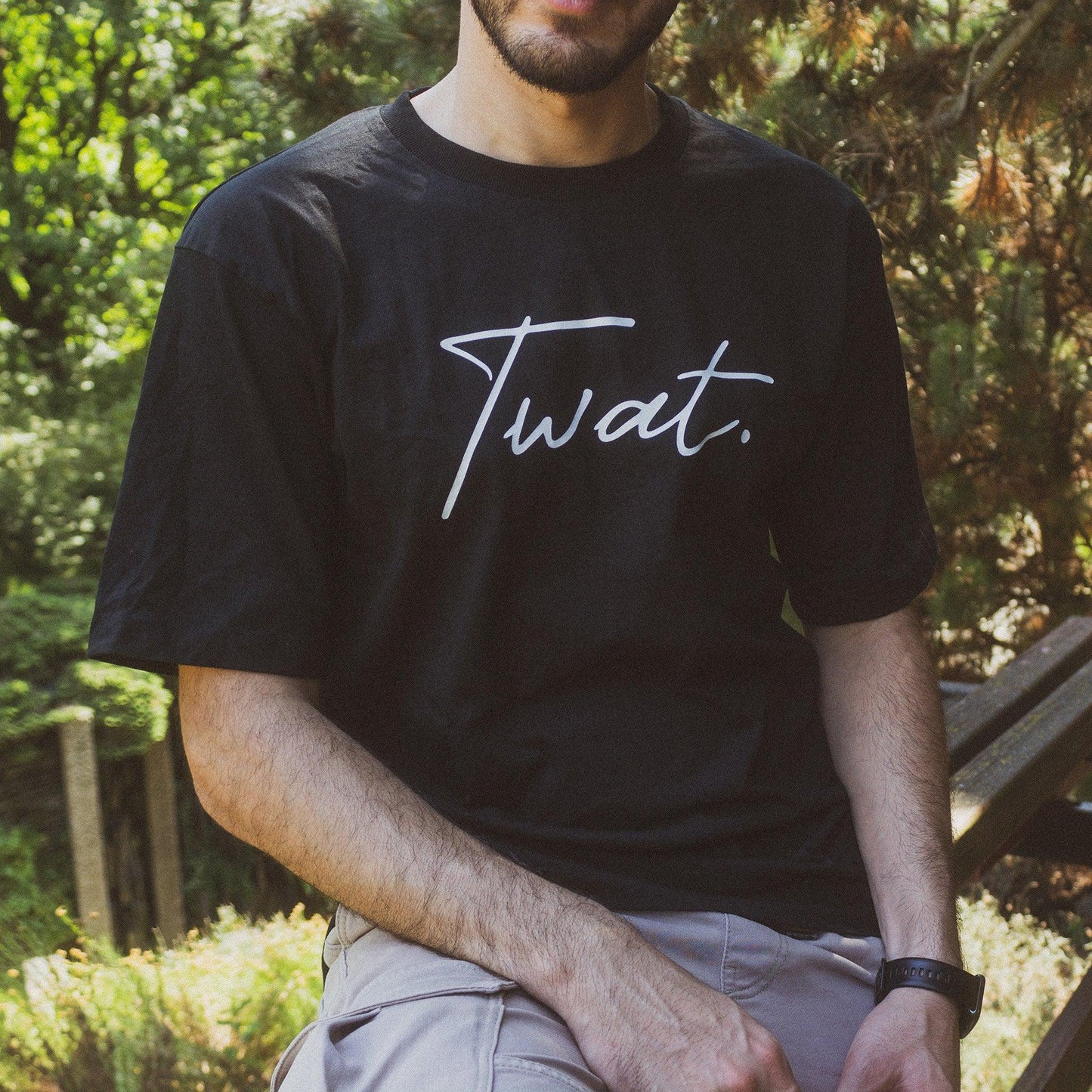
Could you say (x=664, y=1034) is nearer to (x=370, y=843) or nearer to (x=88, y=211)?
(x=370, y=843)

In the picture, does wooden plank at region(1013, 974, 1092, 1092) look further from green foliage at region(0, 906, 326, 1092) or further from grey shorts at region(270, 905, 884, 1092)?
green foliage at region(0, 906, 326, 1092)

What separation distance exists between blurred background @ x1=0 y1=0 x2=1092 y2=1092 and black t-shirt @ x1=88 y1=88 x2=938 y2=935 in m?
1.98

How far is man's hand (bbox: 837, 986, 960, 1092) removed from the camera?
4.20ft

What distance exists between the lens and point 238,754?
1230mm

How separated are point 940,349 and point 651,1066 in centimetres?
339

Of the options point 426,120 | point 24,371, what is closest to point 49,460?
point 24,371

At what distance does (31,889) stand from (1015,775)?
493 centimetres

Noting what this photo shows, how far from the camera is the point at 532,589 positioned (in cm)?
132

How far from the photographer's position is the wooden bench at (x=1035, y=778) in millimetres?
1838

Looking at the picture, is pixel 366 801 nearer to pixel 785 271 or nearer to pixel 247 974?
pixel 785 271

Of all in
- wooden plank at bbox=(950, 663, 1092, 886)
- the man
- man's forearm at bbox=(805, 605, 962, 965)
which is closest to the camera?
the man

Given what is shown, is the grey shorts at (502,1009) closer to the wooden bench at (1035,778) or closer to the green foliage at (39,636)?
the wooden bench at (1035,778)

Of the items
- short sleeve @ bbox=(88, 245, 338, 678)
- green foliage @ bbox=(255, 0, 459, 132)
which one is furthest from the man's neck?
green foliage @ bbox=(255, 0, 459, 132)

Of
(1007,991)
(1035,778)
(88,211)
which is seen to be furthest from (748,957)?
(88,211)
